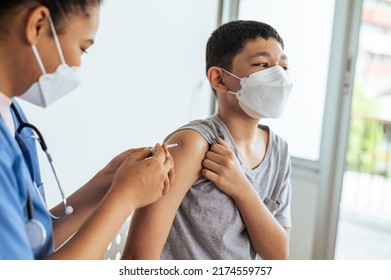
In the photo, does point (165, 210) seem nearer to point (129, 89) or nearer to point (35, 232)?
point (35, 232)

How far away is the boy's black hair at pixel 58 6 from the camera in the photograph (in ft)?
2.57

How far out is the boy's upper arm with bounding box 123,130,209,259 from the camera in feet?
3.84

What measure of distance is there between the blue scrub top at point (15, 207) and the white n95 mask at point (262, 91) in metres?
0.65

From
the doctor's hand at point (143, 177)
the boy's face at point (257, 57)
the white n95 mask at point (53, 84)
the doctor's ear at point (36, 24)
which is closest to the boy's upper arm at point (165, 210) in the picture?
the doctor's hand at point (143, 177)

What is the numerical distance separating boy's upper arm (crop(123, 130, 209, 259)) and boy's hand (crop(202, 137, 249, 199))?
0.08ft

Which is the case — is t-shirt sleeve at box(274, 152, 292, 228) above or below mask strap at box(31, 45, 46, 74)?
below

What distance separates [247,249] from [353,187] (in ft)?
9.73

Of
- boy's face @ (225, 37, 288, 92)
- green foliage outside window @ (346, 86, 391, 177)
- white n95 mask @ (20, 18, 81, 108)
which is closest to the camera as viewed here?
white n95 mask @ (20, 18, 81, 108)

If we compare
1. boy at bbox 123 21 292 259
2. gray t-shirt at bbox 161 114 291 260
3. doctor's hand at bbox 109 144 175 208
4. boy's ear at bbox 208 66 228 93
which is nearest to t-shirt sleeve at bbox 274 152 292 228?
boy at bbox 123 21 292 259

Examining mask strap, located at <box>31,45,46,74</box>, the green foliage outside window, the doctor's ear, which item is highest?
the doctor's ear

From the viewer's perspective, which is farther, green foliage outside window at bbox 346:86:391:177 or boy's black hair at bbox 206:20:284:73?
green foliage outside window at bbox 346:86:391:177

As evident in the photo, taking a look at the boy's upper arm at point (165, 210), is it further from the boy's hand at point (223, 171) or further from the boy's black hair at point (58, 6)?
the boy's black hair at point (58, 6)

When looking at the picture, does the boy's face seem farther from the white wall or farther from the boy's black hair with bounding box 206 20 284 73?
the white wall

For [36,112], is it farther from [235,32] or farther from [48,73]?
[48,73]
